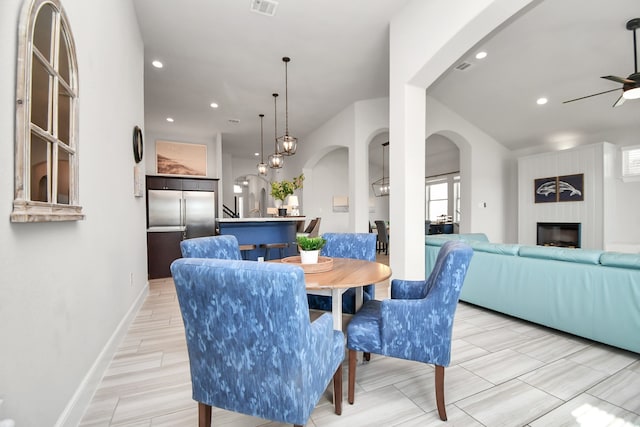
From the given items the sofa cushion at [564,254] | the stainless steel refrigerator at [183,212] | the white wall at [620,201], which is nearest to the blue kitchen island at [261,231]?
the stainless steel refrigerator at [183,212]

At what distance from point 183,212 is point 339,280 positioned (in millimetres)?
4831

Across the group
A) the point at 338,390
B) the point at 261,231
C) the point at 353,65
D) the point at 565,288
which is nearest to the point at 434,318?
the point at 338,390

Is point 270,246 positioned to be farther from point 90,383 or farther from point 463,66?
point 463,66

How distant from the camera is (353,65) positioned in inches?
176

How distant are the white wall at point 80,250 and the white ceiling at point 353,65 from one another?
100 cm

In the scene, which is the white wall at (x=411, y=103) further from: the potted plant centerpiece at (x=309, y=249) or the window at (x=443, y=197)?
the window at (x=443, y=197)

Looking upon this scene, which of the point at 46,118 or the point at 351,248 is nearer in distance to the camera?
the point at 46,118

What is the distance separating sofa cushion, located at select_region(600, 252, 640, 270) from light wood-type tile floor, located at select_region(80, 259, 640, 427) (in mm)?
687

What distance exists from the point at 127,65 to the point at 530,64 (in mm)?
5468

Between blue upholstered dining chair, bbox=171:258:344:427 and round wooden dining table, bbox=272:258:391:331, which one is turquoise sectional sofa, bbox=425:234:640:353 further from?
blue upholstered dining chair, bbox=171:258:344:427

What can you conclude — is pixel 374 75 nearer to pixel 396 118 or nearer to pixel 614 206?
pixel 396 118

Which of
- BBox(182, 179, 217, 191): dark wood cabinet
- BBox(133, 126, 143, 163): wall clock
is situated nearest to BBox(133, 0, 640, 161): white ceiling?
BBox(133, 126, 143, 163): wall clock

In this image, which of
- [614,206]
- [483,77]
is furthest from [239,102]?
[614,206]

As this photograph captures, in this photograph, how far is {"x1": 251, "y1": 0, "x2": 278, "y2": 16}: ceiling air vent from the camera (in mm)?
3133
